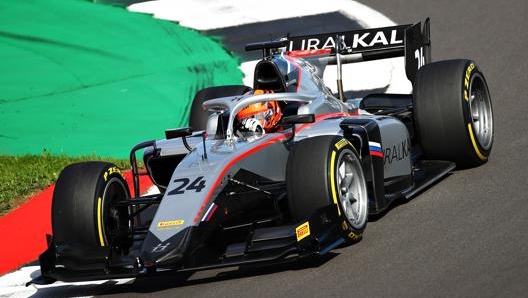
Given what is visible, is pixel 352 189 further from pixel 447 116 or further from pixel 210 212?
pixel 447 116

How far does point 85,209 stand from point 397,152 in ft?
9.98

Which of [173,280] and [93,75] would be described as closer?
[173,280]

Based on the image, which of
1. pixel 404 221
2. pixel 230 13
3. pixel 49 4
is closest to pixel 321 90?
pixel 404 221

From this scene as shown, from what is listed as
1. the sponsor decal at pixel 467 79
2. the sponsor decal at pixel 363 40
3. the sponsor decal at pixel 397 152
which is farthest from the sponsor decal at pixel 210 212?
the sponsor decal at pixel 363 40

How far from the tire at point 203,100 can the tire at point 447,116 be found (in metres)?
2.26

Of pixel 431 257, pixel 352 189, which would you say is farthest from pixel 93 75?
pixel 431 257

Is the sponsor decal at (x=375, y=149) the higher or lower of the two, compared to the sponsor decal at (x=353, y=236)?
higher

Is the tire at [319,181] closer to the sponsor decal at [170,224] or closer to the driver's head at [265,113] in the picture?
the sponsor decal at [170,224]

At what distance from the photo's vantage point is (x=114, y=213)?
9352 mm

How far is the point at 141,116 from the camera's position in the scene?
48.4 feet

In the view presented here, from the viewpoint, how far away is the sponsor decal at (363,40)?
471 inches

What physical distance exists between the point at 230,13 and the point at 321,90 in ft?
26.7

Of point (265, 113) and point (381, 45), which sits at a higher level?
point (381, 45)

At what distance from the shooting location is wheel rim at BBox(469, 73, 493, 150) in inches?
439
